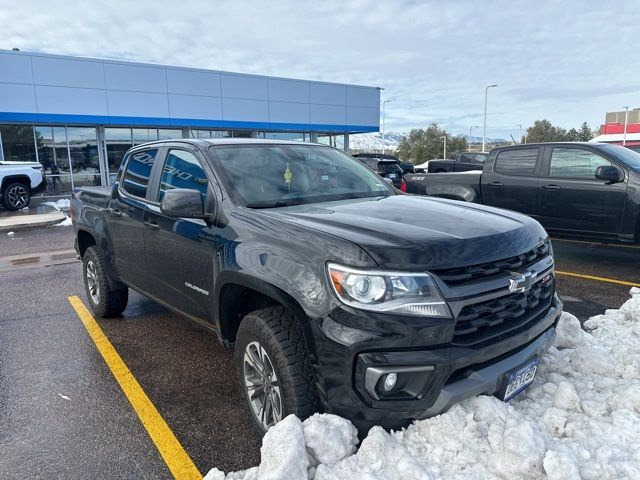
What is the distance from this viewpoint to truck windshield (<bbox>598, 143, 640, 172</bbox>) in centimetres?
695

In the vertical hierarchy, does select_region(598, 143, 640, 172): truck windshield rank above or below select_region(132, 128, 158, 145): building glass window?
below

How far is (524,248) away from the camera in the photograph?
2.78 metres

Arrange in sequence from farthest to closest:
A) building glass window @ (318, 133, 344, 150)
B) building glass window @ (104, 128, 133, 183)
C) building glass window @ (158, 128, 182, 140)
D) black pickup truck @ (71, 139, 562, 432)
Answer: building glass window @ (318, 133, 344, 150)
building glass window @ (158, 128, 182, 140)
building glass window @ (104, 128, 133, 183)
black pickup truck @ (71, 139, 562, 432)

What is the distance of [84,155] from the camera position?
22.5 metres

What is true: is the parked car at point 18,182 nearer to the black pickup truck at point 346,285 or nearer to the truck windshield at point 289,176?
the black pickup truck at point 346,285

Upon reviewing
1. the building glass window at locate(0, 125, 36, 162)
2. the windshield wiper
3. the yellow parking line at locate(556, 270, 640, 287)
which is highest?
the building glass window at locate(0, 125, 36, 162)

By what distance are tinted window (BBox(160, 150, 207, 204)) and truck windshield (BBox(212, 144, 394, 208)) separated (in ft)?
0.63

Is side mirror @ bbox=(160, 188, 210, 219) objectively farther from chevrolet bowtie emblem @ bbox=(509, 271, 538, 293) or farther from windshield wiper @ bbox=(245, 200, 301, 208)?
chevrolet bowtie emblem @ bbox=(509, 271, 538, 293)

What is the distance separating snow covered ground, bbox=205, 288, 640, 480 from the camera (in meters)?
2.17

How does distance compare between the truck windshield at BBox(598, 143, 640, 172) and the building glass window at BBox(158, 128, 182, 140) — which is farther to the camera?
the building glass window at BBox(158, 128, 182, 140)

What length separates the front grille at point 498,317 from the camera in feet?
7.83

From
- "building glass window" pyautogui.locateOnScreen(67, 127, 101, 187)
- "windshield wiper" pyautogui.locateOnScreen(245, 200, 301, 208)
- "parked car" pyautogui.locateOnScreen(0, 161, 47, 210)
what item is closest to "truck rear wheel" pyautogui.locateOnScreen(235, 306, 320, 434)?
"windshield wiper" pyautogui.locateOnScreen(245, 200, 301, 208)

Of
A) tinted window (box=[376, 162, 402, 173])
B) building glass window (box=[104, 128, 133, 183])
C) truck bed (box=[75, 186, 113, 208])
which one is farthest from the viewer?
building glass window (box=[104, 128, 133, 183])

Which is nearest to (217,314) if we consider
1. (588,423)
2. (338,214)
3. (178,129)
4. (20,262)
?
(338,214)
